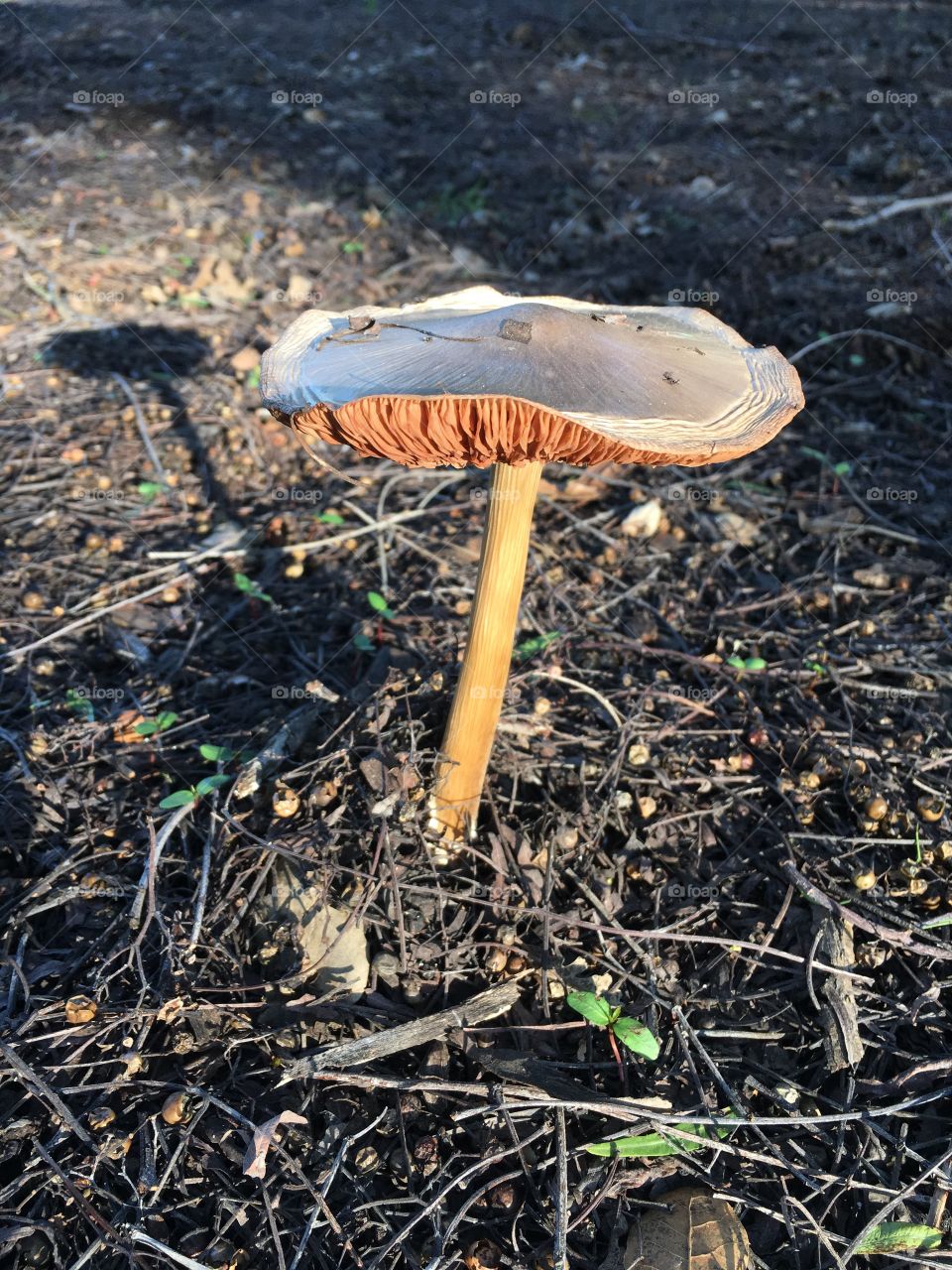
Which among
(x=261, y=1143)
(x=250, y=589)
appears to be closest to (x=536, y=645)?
(x=250, y=589)

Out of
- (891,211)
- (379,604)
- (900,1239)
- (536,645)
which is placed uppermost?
(891,211)

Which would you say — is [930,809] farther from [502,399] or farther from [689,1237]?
[502,399]

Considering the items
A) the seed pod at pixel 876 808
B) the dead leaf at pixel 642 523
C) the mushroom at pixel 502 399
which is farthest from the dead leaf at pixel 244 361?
the seed pod at pixel 876 808

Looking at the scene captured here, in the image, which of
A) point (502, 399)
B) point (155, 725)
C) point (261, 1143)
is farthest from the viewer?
point (155, 725)

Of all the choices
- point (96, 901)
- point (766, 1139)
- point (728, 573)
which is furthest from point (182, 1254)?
point (728, 573)

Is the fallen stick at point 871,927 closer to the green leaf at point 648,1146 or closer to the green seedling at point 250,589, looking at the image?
the green leaf at point 648,1146

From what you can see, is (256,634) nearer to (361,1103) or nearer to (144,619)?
(144,619)
